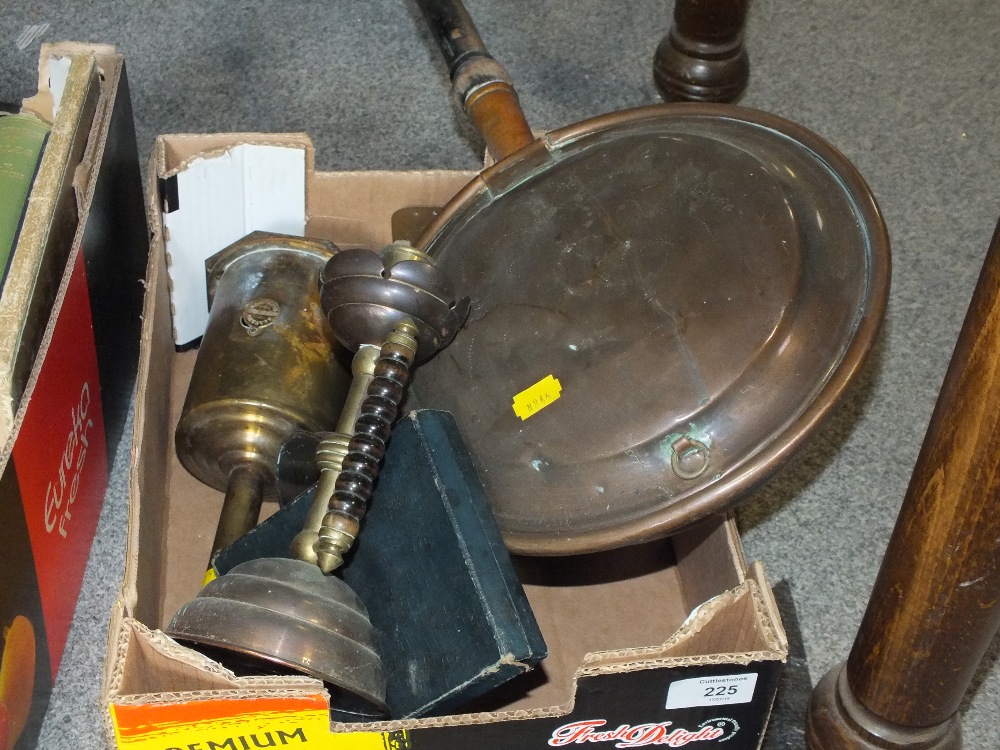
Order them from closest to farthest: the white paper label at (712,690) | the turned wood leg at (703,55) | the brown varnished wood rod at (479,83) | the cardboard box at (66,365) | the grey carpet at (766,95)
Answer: the white paper label at (712,690) → the cardboard box at (66,365) → the brown varnished wood rod at (479,83) → the grey carpet at (766,95) → the turned wood leg at (703,55)

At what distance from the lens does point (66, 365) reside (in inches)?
38.0

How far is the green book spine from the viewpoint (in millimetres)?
966

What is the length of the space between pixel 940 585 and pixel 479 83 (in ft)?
1.90

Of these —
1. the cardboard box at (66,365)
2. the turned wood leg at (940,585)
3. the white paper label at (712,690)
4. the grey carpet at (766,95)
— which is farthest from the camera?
the grey carpet at (766,95)

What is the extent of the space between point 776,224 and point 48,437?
568 millimetres

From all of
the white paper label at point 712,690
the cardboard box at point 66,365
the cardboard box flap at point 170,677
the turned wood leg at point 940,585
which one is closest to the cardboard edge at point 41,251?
the cardboard box at point 66,365

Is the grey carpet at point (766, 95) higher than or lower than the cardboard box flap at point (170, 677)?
lower

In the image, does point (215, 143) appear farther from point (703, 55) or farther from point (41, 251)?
point (703, 55)

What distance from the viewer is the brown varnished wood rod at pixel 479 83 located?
3.36 feet

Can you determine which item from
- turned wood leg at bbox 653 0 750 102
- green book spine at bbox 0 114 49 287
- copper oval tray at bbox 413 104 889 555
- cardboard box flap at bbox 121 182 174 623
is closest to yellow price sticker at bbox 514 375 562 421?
copper oval tray at bbox 413 104 889 555

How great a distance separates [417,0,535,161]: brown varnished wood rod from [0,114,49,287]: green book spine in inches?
14.6

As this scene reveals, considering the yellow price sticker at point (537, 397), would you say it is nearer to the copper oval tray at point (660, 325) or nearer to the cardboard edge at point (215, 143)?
the copper oval tray at point (660, 325)

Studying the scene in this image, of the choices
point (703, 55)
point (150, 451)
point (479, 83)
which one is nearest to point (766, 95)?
point (703, 55)

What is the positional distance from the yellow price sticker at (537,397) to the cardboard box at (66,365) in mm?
356
